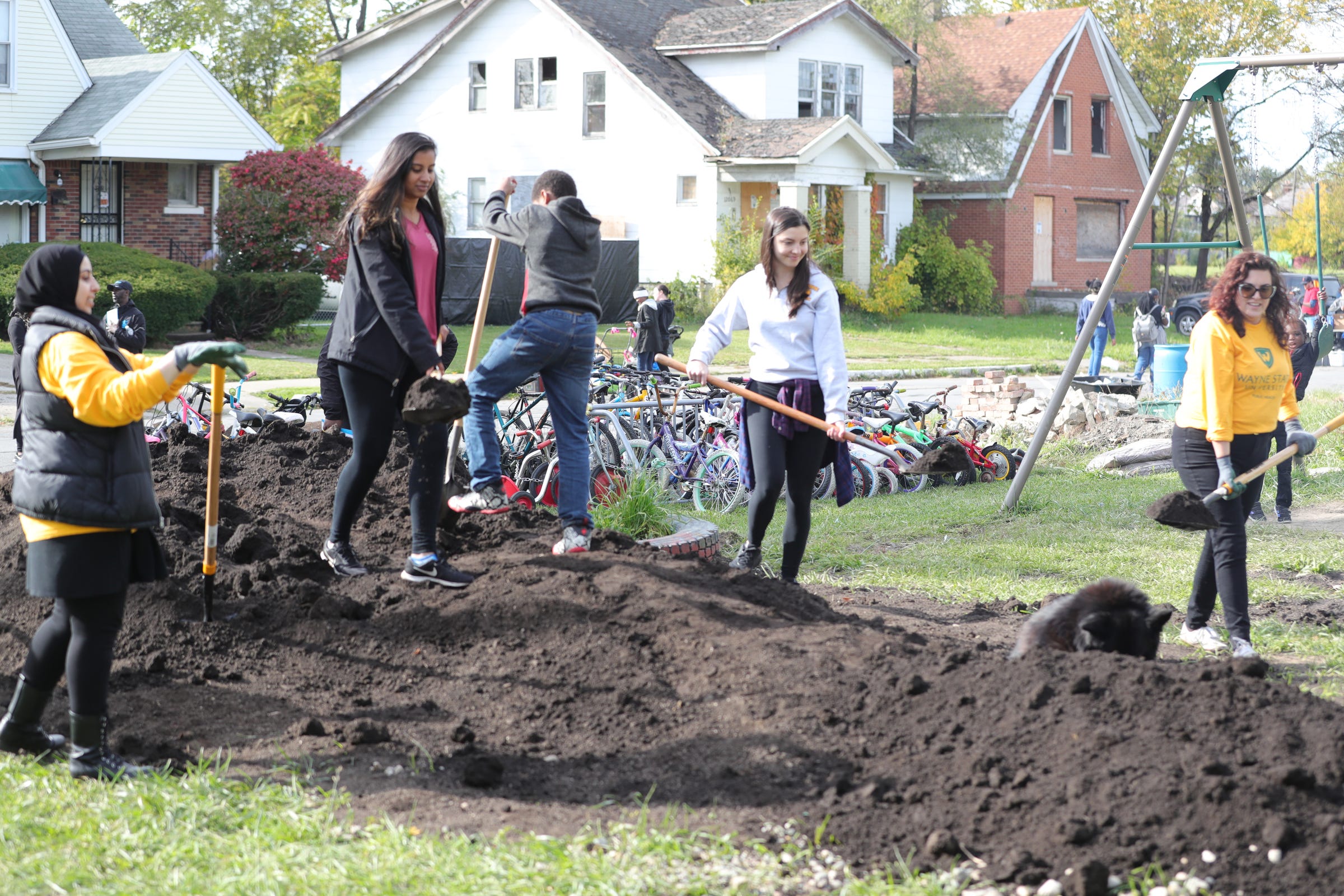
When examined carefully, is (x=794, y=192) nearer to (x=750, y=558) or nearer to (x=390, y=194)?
(x=750, y=558)

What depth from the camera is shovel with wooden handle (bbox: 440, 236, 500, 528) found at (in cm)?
672

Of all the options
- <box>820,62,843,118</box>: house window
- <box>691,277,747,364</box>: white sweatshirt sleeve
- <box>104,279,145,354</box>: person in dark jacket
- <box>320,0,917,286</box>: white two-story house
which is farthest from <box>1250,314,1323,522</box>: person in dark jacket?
<box>820,62,843,118</box>: house window

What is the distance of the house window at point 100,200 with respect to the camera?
29.1 metres

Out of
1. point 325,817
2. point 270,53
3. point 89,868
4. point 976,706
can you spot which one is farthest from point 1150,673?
point 270,53

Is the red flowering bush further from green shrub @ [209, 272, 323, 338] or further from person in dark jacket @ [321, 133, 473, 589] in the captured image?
person in dark jacket @ [321, 133, 473, 589]

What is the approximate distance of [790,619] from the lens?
5820 millimetres

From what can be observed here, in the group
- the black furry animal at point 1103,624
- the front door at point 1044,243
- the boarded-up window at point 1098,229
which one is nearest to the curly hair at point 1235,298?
the black furry animal at point 1103,624

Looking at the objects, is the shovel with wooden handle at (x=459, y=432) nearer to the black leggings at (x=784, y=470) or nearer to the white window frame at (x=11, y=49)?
the black leggings at (x=784, y=470)

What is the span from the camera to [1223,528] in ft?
20.9

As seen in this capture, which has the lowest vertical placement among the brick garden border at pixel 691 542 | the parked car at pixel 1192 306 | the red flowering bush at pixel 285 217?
the brick garden border at pixel 691 542

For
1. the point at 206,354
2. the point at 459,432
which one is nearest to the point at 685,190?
the point at 459,432

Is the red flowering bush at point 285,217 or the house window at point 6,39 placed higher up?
the house window at point 6,39

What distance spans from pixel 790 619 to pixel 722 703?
1036mm

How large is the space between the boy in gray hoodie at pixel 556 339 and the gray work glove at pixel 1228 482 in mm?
2908
